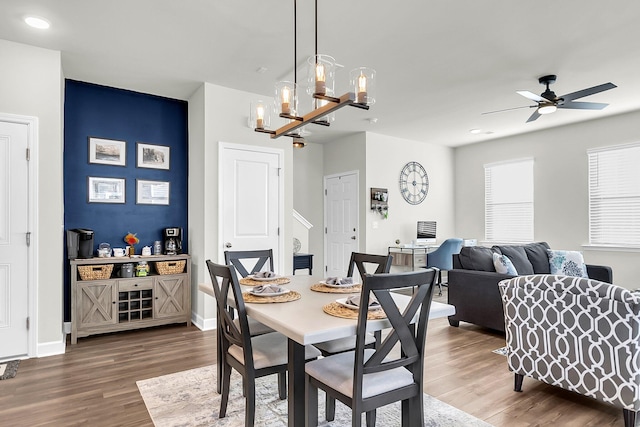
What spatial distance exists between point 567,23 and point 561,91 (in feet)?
5.92

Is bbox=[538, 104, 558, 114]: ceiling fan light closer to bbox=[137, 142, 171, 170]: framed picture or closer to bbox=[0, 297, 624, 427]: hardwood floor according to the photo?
bbox=[0, 297, 624, 427]: hardwood floor

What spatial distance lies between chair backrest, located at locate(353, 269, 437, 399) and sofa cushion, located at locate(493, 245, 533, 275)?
2817 millimetres

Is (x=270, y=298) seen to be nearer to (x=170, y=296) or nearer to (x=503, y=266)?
(x=170, y=296)

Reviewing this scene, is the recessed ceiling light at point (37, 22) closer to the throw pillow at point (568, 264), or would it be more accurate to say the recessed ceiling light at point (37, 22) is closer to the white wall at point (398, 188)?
the white wall at point (398, 188)

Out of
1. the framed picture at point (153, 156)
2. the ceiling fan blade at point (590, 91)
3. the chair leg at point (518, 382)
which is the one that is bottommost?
the chair leg at point (518, 382)

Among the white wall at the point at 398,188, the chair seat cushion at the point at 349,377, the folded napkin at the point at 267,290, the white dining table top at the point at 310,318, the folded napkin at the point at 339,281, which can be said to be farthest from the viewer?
the white wall at the point at 398,188

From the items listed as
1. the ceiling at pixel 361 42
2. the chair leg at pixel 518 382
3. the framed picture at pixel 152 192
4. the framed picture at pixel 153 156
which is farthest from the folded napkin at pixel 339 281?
the framed picture at pixel 153 156

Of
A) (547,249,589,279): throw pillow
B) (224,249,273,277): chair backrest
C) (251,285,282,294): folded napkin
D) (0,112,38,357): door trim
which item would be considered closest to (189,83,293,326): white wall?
(224,249,273,277): chair backrest

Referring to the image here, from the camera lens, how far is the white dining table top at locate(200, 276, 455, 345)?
1516mm

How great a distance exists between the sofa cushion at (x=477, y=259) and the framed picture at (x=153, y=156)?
3.66 metres

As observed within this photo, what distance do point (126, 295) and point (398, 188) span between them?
15.4 feet

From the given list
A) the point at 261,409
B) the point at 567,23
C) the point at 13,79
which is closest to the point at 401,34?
the point at 567,23

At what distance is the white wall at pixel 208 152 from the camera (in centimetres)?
413

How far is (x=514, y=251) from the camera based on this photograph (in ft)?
14.1
